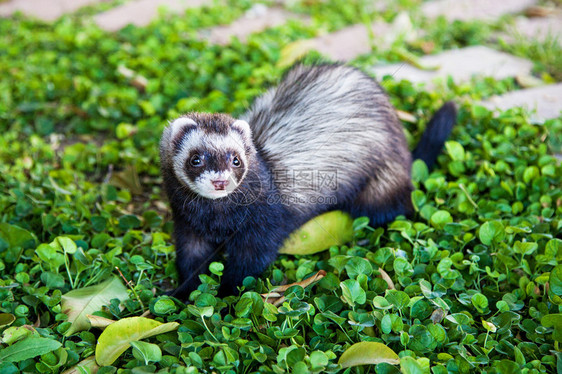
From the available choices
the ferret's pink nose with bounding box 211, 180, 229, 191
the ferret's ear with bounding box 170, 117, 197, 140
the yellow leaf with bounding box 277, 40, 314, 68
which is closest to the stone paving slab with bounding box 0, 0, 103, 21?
the yellow leaf with bounding box 277, 40, 314, 68

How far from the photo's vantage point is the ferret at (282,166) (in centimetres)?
161

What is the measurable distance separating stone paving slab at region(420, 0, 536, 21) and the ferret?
5.42 ft

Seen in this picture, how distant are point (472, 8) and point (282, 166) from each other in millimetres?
2537

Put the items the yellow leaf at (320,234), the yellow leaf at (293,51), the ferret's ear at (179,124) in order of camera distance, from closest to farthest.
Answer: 1. the ferret's ear at (179,124)
2. the yellow leaf at (320,234)
3. the yellow leaf at (293,51)

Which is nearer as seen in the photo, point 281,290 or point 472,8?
→ point 281,290

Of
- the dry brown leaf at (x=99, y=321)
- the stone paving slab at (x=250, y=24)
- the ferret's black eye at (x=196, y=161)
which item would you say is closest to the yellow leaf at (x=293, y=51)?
the stone paving slab at (x=250, y=24)

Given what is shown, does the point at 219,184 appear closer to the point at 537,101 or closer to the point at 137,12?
the point at 537,101

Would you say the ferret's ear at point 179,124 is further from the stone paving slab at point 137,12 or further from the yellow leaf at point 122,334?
the stone paving slab at point 137,12

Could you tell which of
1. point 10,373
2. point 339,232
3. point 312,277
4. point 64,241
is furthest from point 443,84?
point 10,373

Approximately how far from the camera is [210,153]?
5.10ft

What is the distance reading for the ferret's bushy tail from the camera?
2.21m

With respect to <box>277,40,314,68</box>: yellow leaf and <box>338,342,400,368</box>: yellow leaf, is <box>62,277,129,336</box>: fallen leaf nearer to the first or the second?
<box>338,342,400,368</box>: yellow leaf

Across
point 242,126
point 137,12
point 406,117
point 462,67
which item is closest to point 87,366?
point 242,126

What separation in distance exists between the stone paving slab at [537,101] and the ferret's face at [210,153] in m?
1.40
